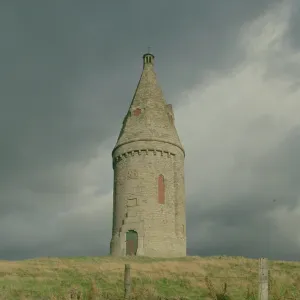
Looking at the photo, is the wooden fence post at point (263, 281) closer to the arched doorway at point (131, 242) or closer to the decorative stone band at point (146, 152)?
the arched doorway at point (131, 242)

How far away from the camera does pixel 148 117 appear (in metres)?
38.0

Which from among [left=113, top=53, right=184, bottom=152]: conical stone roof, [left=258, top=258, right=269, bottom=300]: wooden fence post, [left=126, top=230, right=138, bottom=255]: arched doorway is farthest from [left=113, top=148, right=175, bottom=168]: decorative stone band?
[left=258, top=258, right=269, bottom=300]: wooden fence post

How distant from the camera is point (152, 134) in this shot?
121 ft

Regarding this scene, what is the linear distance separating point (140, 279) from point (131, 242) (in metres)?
16.5

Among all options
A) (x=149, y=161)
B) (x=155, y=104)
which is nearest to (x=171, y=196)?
(x=149, y=161)

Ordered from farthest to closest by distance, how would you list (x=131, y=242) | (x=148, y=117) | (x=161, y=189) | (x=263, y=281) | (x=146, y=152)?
(x=148, y=117) → (x=146, y=152) → (x=161, y=189) → (x=131, y=242) → (x=263, y=281)

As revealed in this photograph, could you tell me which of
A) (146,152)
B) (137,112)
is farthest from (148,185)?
(137,112)

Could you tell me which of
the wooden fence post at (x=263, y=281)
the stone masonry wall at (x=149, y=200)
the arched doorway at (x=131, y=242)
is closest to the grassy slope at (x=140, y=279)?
the wooden fence post at (x=263, y=281)

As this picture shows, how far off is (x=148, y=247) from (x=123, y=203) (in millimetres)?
4237

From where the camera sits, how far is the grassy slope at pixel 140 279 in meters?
15.0

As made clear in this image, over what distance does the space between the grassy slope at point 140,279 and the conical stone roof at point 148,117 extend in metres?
14.0

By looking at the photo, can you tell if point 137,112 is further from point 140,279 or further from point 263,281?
point 263,281

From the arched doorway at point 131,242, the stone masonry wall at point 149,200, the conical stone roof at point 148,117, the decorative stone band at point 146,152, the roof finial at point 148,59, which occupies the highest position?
the roof finial at point 148,59

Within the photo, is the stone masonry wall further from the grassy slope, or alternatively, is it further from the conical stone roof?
the grassy slope
